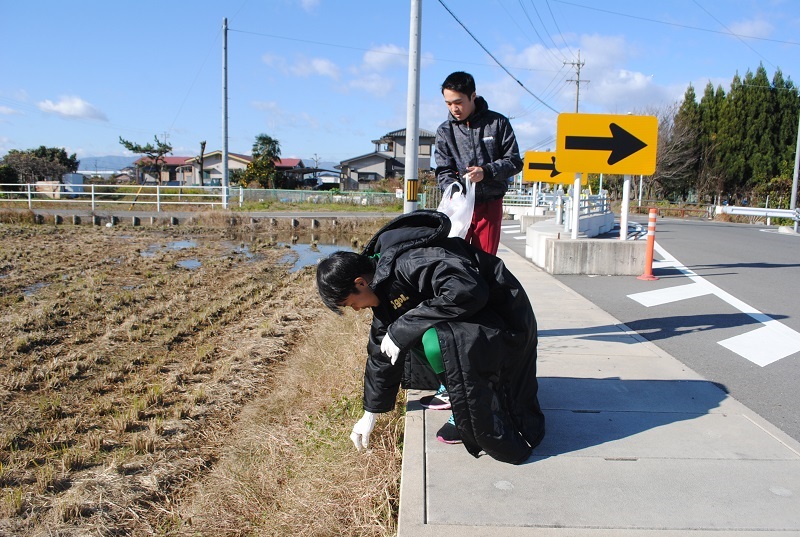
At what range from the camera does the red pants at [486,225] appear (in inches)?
180

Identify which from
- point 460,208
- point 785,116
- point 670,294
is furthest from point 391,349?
point 785,116

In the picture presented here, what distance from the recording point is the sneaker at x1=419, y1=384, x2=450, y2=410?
3.82 m

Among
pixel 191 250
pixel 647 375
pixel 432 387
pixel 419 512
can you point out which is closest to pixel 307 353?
pixel 432 387

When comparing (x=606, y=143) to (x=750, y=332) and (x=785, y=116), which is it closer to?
(x=750, y=332)

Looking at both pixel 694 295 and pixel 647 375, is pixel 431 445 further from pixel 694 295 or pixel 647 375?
pixel 694 295

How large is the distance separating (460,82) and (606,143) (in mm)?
5700

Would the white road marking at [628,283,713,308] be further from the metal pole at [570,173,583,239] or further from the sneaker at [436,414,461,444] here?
the sneaker at [436,414,461,444]

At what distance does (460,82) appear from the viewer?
4125mm

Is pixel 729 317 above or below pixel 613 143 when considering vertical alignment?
below

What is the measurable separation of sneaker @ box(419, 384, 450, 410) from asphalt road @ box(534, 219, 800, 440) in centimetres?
190

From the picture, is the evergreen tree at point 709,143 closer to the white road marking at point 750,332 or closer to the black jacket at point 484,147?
the white road marking at point 750,332

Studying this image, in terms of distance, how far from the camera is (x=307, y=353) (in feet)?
21.0

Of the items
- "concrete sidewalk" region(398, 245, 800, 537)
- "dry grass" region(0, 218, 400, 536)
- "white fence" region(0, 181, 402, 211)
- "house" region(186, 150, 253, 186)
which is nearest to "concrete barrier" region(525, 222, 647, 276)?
"dry grass" region(0, 218, 400, 536)

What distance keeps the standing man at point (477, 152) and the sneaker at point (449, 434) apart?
146cm
